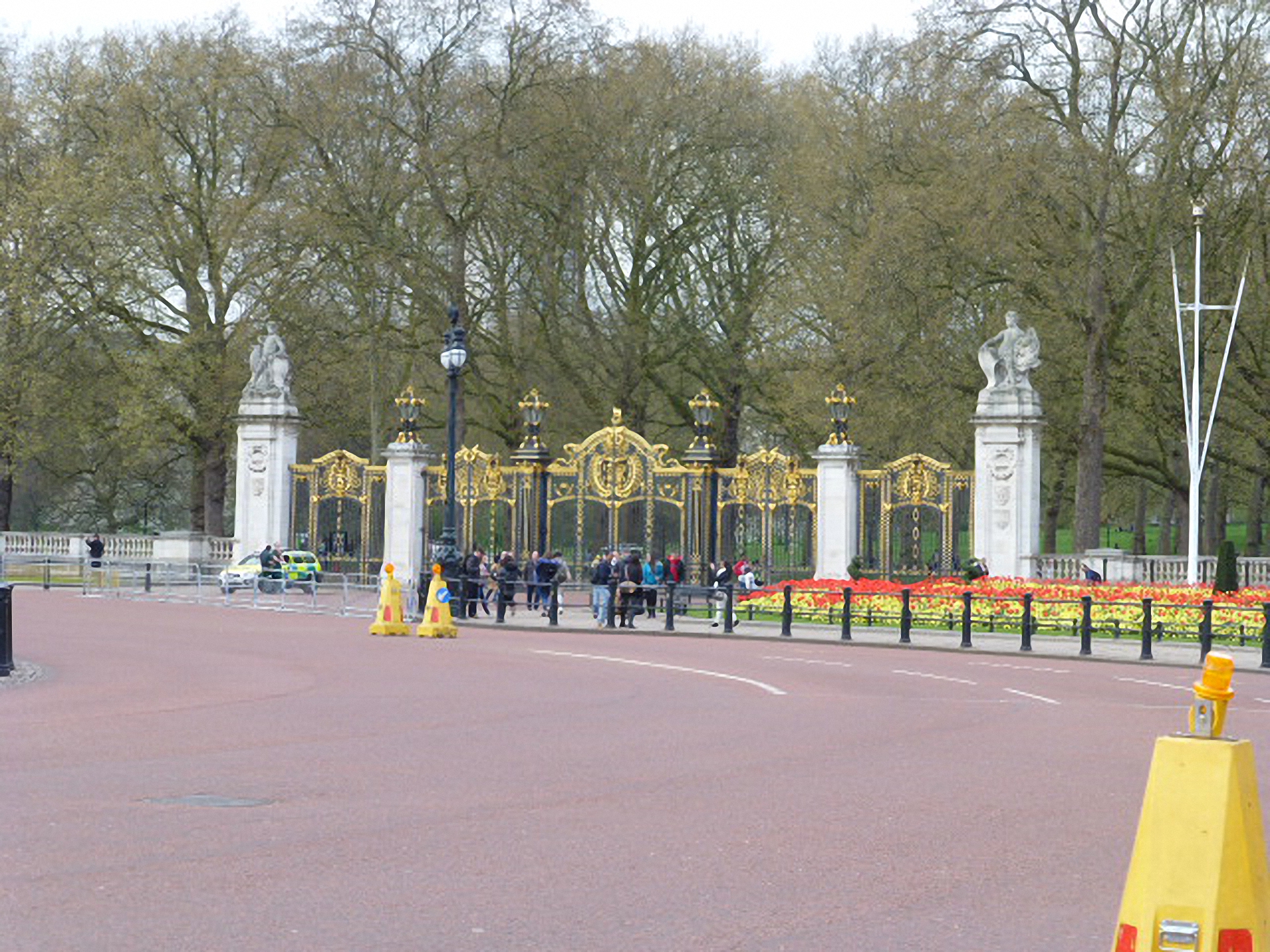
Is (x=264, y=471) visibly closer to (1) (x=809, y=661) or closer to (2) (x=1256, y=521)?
(1) (x=809, y=661)

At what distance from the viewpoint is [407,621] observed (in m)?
34.7

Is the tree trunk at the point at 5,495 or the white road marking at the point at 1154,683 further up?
the tree trunk at the point at 5,495

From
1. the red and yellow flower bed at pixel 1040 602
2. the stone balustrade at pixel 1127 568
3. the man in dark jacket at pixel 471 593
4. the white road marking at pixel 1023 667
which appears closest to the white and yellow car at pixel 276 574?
the man in dark jacket at pixel 471 593

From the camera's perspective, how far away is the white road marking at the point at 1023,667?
25800mm

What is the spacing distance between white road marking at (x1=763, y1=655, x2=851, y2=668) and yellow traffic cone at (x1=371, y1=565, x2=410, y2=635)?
19.7 feet

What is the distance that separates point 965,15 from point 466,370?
16887mm

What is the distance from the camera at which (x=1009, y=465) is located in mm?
39594

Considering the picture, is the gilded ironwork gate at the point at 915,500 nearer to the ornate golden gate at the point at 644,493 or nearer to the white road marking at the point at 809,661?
the ornate golden gate at the point at 644,493

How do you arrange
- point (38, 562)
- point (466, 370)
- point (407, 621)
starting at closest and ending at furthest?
point (407, 621) < point (38, 562) < point (466, 370)

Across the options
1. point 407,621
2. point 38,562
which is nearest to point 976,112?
point 407,621

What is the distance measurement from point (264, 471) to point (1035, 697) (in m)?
29.3

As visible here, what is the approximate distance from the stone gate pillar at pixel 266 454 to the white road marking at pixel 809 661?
21.7m

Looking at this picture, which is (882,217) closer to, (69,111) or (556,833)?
(69,111)

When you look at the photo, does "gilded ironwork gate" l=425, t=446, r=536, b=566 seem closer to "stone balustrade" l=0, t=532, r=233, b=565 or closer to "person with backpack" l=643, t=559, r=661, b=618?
"person with backpack" l=643, t=559, r=661, b=618
